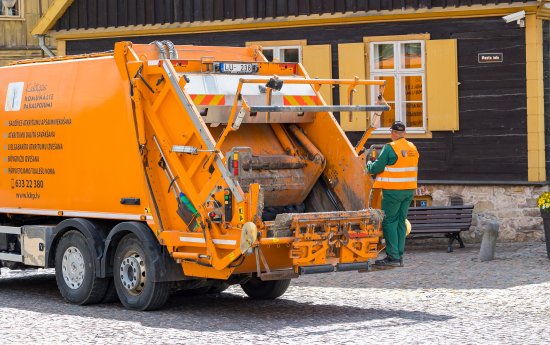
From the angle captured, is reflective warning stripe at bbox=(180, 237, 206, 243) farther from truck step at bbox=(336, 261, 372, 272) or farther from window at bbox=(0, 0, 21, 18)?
window at bbox=(0, 0, 21, 18)

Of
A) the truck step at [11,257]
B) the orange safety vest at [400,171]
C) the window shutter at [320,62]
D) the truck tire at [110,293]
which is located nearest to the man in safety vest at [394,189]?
the orange safety vest at [400,171]

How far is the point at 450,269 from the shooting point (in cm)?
1155

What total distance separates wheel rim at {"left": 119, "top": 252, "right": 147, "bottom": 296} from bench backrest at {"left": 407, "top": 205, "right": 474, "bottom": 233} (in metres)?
6.26

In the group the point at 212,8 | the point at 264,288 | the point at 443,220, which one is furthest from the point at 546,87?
the point at 264,288

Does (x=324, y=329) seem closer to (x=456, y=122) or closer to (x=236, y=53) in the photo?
(x=236, y=53)

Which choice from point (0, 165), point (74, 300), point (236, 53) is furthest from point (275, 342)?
point (0, 165)

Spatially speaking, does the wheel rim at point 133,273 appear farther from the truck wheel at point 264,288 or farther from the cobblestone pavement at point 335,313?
the truck wheel at point 264,288

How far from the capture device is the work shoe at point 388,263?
28.1ft

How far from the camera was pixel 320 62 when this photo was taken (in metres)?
15.4

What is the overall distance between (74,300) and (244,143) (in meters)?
2.45

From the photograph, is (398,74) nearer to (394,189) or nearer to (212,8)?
(212,8)

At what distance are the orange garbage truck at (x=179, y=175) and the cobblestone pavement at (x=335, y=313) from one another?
375mm

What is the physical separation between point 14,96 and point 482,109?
7619mm

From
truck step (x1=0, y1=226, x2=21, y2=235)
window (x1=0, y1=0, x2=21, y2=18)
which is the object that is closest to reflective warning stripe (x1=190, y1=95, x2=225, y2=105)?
truck step (x1=0, y1=226, x2=21, y2=235)
